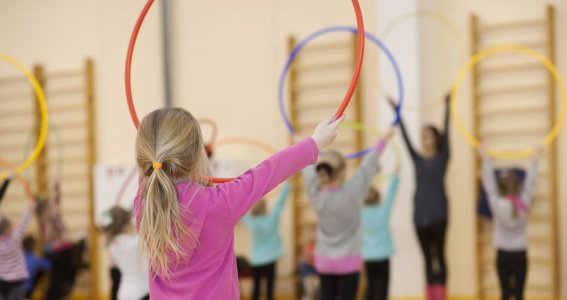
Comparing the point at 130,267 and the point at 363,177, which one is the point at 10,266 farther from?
the point at 363,177

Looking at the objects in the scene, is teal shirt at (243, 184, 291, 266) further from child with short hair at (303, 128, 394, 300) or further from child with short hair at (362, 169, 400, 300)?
child with short hair at (303, 128, 394, 300)

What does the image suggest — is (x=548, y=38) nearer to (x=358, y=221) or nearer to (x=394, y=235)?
(x=394, y=235)

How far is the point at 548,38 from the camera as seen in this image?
20.2 feet

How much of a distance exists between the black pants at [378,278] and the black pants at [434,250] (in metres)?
0.36

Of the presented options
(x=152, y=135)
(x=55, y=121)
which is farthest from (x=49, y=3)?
(x=152, y=135)

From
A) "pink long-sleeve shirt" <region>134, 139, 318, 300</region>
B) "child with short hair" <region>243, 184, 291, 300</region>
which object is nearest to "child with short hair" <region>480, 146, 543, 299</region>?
"child with short hair" <region>243, 184, 291, 300</region>

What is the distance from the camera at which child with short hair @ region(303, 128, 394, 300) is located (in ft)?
14.2

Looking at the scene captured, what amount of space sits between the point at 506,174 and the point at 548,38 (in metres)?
1.52

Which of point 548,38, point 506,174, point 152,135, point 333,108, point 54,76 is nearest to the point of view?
point 152,135

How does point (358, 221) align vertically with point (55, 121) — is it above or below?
below

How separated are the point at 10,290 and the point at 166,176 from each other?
378 cm

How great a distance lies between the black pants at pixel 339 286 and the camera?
4328 millimetres

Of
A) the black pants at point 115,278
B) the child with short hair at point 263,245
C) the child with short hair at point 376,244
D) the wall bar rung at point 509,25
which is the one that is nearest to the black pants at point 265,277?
the child with short hair at point 263,245

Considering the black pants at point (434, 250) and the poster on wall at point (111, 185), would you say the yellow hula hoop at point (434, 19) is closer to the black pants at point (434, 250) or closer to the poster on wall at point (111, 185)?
the black pants at point (434, 250)
